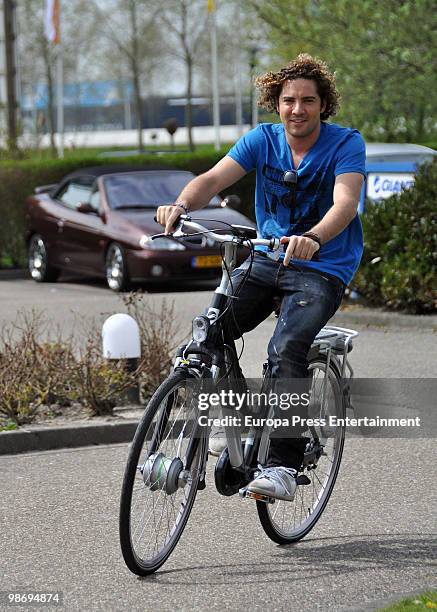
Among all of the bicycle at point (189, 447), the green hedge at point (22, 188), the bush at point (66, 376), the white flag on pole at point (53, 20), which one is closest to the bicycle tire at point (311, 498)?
the bicycle at point (189, 447)

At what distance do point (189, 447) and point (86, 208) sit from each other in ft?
40.7

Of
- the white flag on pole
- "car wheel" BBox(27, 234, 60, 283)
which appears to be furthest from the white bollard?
the white flag on pole

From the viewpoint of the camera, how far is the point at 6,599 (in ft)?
16.3

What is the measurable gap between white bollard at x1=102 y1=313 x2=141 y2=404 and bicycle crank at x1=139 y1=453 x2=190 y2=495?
132 inches

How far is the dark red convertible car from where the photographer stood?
16.8 metres

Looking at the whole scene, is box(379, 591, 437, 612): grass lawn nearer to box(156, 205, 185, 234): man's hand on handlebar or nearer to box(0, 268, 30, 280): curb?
box(156, 205, 185, 234): man's hand on handlebar

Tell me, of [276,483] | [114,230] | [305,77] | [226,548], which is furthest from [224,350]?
[114,230]

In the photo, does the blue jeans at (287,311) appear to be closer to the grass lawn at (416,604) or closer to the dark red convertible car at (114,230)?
the grass lawn at (416,604)

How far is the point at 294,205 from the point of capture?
556 centimetres

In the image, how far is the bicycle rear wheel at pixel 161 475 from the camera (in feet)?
16.4

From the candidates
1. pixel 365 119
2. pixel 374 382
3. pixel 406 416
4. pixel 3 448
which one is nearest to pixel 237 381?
pixel 3 448

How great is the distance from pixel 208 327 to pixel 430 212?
8.16 meters

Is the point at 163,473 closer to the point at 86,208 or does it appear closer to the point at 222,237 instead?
the point at 222,237

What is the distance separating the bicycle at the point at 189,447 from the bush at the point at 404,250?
7.34 m
